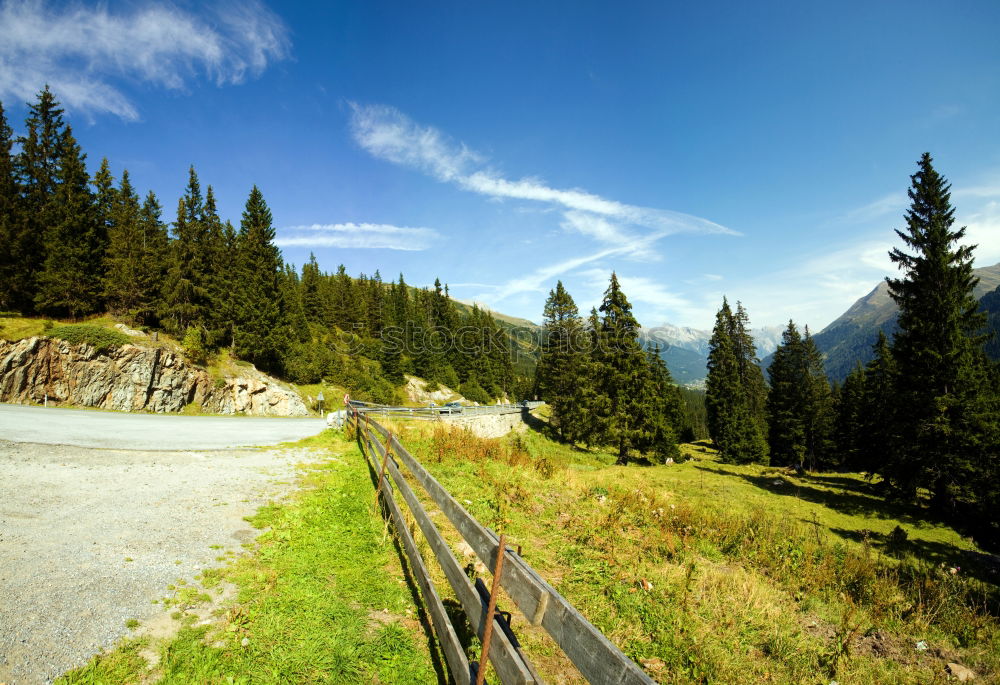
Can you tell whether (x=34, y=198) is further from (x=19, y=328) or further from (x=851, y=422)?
(x=851, y=422)

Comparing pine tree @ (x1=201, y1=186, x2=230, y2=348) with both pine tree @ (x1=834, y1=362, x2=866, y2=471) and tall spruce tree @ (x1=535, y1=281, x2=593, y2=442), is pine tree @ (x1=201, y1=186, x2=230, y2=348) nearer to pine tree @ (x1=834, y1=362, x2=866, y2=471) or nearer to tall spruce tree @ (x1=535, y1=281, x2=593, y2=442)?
tall spruce tree @ (x1=535, y1=281, x2=593, y2=442)

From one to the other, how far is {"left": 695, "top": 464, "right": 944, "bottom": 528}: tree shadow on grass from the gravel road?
29.1 m

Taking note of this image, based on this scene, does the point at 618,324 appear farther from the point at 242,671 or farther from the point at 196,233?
the point at 196,233

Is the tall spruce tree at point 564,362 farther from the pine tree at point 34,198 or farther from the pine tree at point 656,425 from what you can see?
the pine tree at point 34,198

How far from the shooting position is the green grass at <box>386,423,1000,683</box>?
5.18 metres

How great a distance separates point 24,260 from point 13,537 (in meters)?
39.7

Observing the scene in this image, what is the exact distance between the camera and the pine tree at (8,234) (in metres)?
29.2

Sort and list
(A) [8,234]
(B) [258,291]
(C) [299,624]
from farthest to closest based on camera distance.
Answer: (B) [258,291] < (A) [8,234] < (C) [299,624]

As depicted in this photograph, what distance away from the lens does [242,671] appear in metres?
3.69

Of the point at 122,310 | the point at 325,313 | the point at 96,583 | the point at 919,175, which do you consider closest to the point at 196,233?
the point at 122,310

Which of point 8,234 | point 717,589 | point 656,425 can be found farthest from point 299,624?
point 8,234

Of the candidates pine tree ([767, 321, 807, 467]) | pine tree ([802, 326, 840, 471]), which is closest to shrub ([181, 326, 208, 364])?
pine tree ([767, 321, 807, 467])

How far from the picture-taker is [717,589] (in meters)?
6.81

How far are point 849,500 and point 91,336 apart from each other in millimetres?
50751
